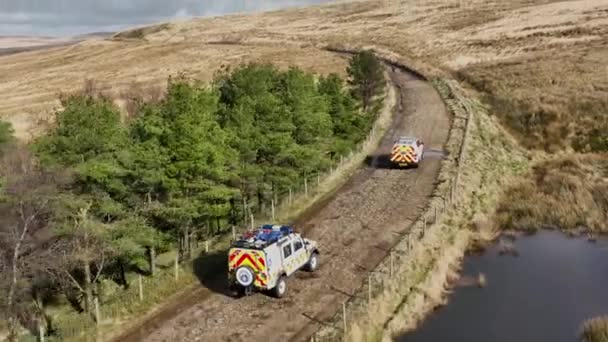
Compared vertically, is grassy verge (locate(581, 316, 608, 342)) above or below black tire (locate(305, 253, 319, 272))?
below

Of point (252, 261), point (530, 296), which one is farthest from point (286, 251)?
point (530, 296)

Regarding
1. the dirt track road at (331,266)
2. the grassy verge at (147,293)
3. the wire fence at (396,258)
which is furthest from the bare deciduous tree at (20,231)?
the wire fence at (396,258)

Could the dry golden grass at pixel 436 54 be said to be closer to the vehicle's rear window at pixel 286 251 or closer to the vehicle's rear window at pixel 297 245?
the vehicle's rear window at pixel 297 245

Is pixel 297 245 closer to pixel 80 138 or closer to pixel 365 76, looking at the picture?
pixel 80 138

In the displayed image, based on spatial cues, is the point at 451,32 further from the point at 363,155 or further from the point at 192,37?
the point at 363,155

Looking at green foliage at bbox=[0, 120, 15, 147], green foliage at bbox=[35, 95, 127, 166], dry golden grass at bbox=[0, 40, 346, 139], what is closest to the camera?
green foliage at bbox=[35, 95, 127, 166]

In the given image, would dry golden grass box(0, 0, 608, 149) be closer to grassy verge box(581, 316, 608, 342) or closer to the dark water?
the dark water

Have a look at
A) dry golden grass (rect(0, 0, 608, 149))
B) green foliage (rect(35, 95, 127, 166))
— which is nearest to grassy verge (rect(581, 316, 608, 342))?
green foliage (rect(35, 95, 127, 166))
